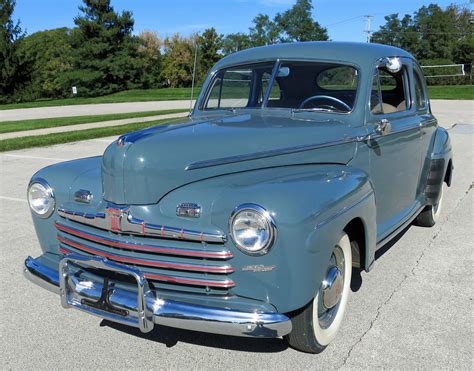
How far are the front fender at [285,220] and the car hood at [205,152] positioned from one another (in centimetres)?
9

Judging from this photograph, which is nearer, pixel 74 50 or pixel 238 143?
pixel 238 143

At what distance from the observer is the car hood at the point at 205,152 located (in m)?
2.52

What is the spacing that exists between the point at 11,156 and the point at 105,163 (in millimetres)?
8227

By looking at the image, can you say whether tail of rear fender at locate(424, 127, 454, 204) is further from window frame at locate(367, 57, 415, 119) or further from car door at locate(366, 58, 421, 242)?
window frame at locate(367, 57, 415, 119)

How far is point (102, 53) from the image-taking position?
42.5m

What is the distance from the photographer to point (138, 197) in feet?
8.20

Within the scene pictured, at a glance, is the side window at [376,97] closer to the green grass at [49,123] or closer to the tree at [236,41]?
the green grass at [49,123]

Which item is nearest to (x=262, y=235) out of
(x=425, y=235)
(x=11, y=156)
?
(x=425, y=235)

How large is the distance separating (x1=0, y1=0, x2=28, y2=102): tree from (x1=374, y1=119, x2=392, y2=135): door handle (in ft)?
119

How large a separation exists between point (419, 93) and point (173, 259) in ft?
11.0

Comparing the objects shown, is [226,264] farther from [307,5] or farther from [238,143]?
[307,5]

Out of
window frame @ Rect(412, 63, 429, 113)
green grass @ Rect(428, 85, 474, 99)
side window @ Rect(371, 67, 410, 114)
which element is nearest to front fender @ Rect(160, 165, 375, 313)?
side window @ Rect(371, 67, 410, 114)

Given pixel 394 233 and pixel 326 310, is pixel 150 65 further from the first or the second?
pixel 326 310

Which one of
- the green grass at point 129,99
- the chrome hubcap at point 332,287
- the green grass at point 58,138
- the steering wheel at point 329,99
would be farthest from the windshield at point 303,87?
the green grass at point 129,99
